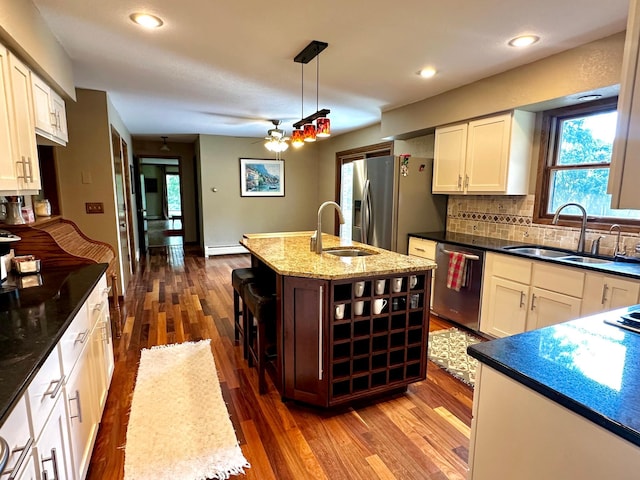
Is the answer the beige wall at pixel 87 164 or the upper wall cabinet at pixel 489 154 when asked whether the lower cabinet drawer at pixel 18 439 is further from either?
the upper wall cabinet at pixel 489 154

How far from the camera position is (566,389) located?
2.74 feet

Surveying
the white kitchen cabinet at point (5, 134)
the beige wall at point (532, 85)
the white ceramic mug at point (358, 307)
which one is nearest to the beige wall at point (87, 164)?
the white kitchen cabinet at point (5, 134)

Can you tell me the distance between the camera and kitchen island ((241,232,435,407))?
2025 mm

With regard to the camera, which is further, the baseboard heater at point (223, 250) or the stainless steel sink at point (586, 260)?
the baseboard heater at point (223, 250)

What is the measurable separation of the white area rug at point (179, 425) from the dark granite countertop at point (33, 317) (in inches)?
33.3

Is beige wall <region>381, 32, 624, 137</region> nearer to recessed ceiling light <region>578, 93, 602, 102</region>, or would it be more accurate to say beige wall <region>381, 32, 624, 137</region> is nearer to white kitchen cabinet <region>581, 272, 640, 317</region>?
recessed ceiling light <region>578, 93, 602, 102</region>

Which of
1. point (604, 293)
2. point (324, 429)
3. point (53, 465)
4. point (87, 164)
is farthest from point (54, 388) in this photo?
point (87, 164)

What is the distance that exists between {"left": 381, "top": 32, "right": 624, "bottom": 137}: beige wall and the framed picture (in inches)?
145

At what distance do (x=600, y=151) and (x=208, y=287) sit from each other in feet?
14.8

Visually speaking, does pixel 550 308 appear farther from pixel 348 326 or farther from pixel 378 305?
pixel 348 326

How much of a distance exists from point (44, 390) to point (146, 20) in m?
2.13

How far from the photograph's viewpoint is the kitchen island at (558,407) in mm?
746

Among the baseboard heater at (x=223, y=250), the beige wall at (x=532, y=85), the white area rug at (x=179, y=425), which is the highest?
the beige wall at (x=532, y=85)

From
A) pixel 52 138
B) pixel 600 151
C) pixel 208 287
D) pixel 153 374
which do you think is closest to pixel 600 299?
pixel 600 151
